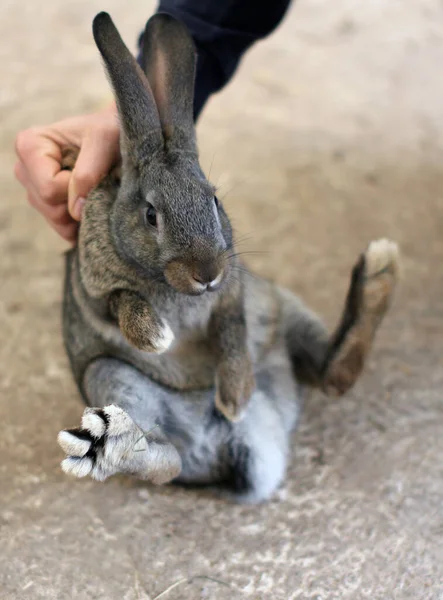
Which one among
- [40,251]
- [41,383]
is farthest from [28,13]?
[41,383]

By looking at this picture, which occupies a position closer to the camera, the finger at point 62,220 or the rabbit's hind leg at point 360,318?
the finger at point 62,220

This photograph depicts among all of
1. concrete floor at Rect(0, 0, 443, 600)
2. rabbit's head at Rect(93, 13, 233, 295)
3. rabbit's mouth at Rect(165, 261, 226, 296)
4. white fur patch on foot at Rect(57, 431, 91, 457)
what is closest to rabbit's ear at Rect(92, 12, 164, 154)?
rabbit's head at Rect(93, 13, 233, 295)

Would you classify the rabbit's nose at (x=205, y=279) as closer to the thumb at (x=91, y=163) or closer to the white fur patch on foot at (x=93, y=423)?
the white fur patch on foot at (x=93, y=423)

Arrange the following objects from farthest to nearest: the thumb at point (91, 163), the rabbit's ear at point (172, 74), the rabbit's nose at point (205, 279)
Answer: the thumb at point (91, 163), the rabbit's ear at point (172, 74), the rabbit's nose at point (205, 279)

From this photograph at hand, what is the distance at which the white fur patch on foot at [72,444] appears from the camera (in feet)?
7.05

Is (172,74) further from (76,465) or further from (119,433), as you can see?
(76,465)

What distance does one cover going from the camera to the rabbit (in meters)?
2.24

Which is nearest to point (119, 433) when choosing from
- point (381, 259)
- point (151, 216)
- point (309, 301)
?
point (151, 216)

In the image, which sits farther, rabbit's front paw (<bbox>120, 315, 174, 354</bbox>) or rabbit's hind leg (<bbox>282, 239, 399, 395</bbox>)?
rabbit's hind leg (<bbox>282, 239, 399, 395</bbox>)

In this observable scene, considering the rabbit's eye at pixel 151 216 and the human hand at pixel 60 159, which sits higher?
the rabbit's eye at pixel 151 216

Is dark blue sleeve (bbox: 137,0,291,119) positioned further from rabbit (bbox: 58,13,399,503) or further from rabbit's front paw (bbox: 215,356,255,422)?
rabbit's front paw (bbox: 215,356,255,422)

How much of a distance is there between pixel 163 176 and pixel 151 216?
13 centimetres

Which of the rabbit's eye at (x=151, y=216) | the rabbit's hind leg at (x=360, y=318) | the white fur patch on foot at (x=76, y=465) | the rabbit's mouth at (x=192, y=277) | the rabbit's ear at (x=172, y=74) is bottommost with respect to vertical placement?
the rabbit's hind leg at (x=360, y=318)

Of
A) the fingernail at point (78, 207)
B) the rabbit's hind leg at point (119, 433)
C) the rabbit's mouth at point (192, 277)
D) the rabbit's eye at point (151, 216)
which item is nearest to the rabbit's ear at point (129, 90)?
the rabbit's eye at point (151, 216)
